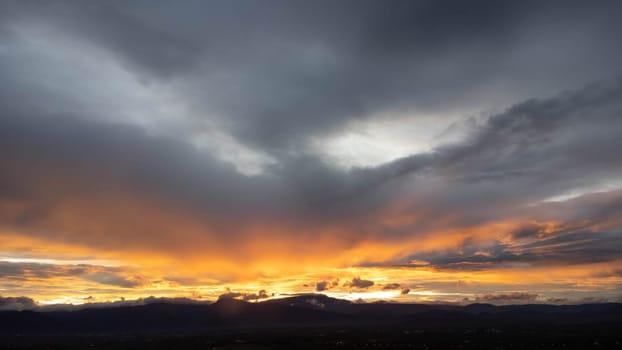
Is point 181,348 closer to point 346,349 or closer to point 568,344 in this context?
point 346,349

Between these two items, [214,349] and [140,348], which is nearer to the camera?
[214,349]

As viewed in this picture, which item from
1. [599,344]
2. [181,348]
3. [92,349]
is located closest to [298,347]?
[181,348]

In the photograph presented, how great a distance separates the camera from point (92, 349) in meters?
198

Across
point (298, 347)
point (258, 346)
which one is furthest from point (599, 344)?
point (258, 346)

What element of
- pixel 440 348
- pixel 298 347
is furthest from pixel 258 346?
pixel 440 348

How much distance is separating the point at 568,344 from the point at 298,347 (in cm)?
10158

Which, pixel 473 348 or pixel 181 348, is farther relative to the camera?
pixel 181 348

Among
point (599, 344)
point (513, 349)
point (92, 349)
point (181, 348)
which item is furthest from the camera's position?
point (92, 349)

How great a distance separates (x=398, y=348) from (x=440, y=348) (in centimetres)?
1550

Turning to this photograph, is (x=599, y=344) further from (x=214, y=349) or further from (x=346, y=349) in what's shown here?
(x=214, y=349)

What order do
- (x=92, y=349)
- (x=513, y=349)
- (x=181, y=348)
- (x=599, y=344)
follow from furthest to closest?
(x=92, y=349) → (x=181, y=348) → (x=599, y=344) → (x=513, y=349)

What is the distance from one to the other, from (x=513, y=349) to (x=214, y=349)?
107 metres

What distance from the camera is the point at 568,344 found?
170 meters

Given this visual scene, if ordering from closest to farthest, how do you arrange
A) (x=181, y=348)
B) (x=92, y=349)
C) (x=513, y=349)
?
(x=513, y=349) → (x=181, y=348) → (x=92, y=349)
